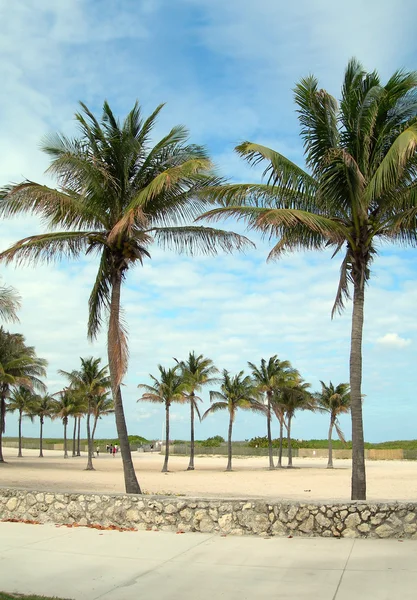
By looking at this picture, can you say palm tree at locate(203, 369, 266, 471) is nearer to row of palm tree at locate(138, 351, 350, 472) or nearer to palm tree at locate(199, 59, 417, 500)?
row of palm tree at locate(138, 351, 350, 472)

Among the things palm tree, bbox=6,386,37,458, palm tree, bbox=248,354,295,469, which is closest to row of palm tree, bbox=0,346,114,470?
palm tree, bbox=6,386,37,458

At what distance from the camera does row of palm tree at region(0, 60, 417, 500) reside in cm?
1141

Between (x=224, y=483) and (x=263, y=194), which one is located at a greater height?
(x=263, y=194)

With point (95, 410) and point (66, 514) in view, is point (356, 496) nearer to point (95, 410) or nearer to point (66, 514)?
point (66, 514)

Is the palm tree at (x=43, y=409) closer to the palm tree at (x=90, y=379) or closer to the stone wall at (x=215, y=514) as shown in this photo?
the palm tree at (x=90, y=379)

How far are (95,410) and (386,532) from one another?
2010 inches

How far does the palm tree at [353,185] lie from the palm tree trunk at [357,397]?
0.06 feet

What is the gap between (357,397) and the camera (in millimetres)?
11312

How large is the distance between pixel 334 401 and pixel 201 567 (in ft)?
171

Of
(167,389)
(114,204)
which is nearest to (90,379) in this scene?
(167,389)

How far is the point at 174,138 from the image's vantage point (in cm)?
1480

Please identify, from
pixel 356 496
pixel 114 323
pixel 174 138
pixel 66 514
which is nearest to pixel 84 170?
pixel 174 138

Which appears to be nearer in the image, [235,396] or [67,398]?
[235,396]

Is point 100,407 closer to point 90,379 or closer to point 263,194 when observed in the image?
point 90,379
